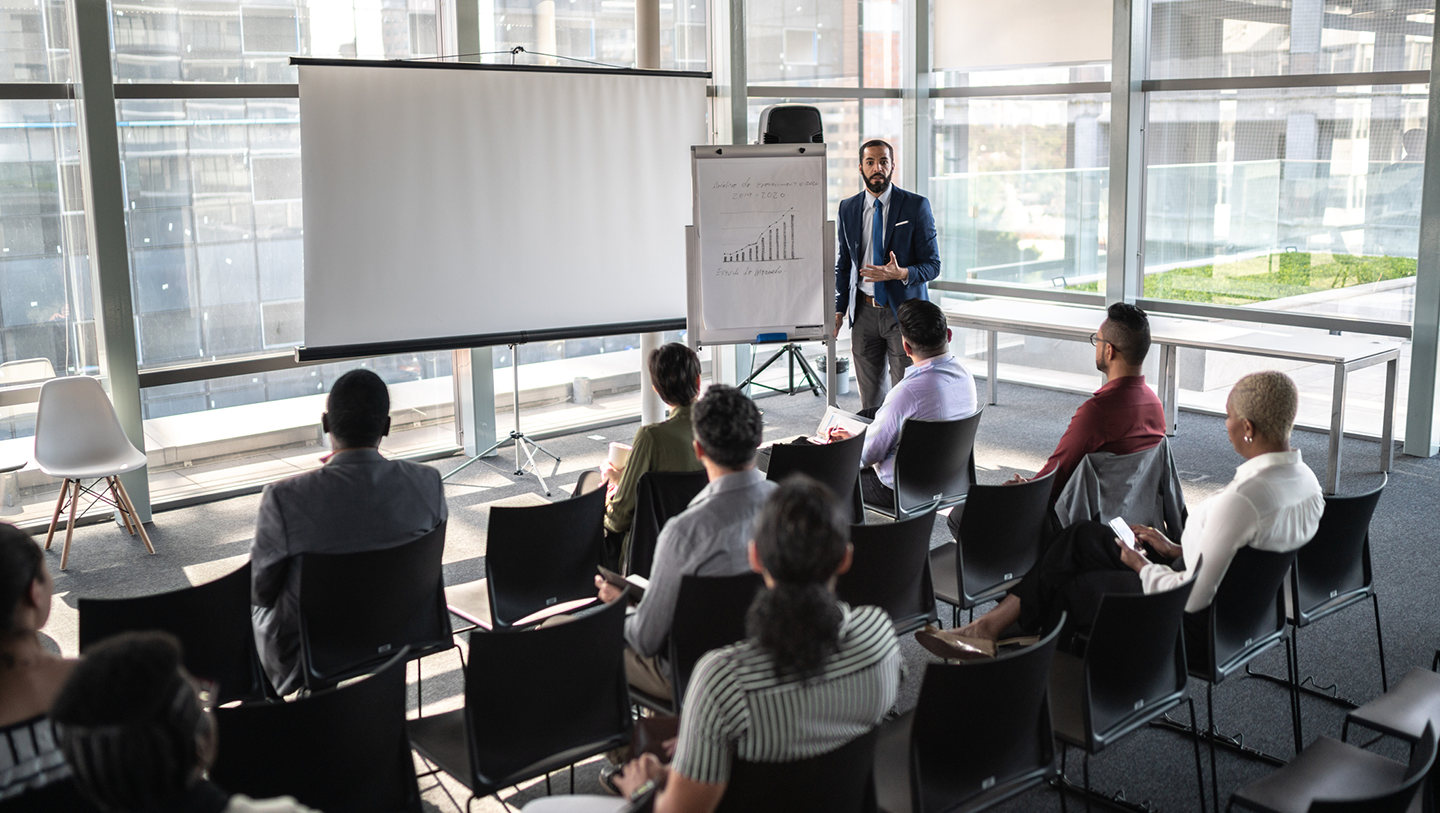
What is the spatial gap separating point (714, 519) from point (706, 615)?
0.77 ft

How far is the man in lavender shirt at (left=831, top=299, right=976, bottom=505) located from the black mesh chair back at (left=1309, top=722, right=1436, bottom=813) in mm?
2574

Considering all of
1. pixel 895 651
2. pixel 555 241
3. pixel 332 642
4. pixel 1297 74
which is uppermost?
pixel 1297 74

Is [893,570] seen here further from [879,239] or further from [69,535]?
[69,535]

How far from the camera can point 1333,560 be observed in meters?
3.53

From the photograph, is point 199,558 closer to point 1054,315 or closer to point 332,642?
point 332,642

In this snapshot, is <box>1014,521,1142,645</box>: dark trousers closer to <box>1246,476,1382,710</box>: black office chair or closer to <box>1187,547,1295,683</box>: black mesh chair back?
<box>1187,547,1295,683</box>: black mesh chair back

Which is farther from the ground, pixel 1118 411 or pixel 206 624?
pixel 1118 411

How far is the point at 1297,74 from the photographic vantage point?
23.3ft

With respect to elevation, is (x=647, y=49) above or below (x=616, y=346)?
above

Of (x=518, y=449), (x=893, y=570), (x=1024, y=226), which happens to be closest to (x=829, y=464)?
(x=893, y=570)

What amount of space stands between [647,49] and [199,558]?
13.0 feet

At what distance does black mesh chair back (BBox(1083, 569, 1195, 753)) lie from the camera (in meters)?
2.71

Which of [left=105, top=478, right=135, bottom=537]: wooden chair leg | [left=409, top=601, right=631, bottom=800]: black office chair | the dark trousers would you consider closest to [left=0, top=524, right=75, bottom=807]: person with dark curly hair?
[left=409, top=601, right=631, bottom=800]: black office chair

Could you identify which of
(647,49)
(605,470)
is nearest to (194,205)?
(647,49)
